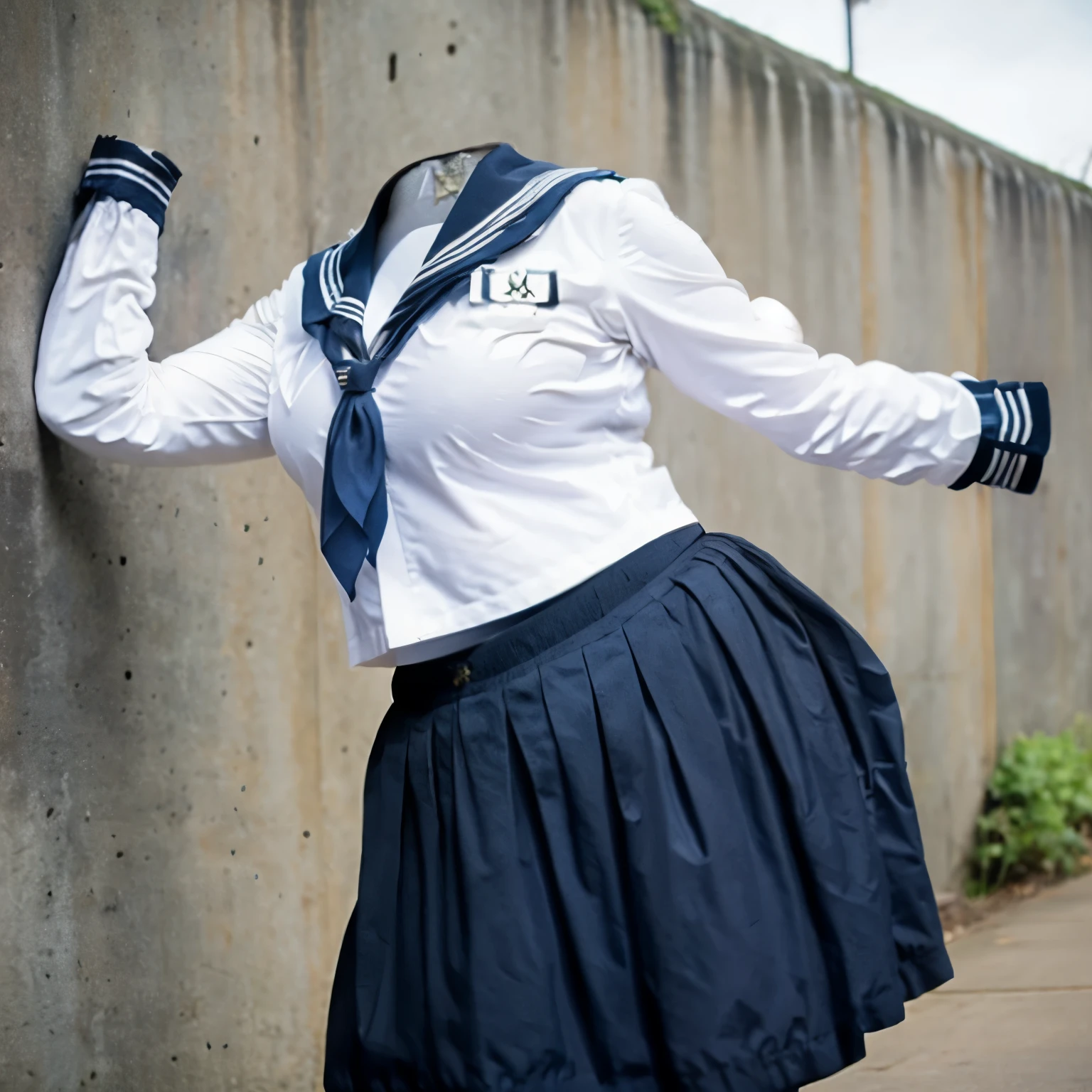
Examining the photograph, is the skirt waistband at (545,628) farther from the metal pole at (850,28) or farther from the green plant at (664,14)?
the metal pole at (850,28)

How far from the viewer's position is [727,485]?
148 inches

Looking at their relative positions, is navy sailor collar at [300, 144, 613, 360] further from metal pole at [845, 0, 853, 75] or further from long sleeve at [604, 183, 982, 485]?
metal pole at [845, 0, 853, 75]

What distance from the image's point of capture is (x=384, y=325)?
1.66 m

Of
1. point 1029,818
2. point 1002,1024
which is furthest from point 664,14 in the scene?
point 1029,818

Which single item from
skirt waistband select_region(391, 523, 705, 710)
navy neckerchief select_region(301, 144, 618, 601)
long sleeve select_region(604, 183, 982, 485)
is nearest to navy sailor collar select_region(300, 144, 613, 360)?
navy neckerchief select_region(301, 144, 618, 601)

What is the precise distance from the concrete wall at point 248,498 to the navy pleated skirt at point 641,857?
0.60 meters

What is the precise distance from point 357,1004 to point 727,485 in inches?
92.1

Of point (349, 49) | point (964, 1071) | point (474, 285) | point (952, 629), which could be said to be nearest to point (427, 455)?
point (474, 285)

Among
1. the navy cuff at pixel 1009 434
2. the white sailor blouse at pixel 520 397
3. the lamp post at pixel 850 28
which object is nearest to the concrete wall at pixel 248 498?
the lamp post at pixel 850 28

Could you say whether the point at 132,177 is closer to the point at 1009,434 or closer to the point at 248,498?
the point at 248,498

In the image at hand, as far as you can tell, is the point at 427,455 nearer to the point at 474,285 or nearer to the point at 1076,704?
the point at 474,285

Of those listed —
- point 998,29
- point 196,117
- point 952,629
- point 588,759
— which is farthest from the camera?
point 998,29

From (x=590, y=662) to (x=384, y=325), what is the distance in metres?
0.47

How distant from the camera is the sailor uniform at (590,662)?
4.98 ft
